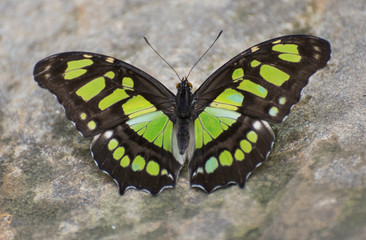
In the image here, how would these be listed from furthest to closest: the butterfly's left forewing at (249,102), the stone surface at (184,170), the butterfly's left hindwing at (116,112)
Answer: the butterfly's left hindwing at (116,112) → the butterfly's left forewing at (249,102) → the stone surface at (184,170)

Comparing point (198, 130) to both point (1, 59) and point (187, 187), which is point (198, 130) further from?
point (1, 59)

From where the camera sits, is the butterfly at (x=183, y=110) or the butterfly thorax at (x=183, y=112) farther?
the butterfly thorax at (x=183, y=112)

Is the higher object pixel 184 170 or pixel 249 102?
pixel 249 102

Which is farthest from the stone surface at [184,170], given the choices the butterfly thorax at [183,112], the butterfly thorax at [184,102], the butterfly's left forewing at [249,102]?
the butterfly thorax at [184,102]

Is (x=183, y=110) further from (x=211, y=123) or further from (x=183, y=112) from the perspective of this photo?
(x=211, y=123)

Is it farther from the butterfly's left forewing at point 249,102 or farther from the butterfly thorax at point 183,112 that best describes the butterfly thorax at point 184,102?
the butterfly's left forewing at point 249,102

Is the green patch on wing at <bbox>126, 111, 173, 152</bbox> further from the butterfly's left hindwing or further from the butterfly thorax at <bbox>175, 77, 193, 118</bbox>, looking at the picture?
the butterfly thorax at <bbox>175, 77, 193, 118</bbox>

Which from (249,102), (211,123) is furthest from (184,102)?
(249,102)
